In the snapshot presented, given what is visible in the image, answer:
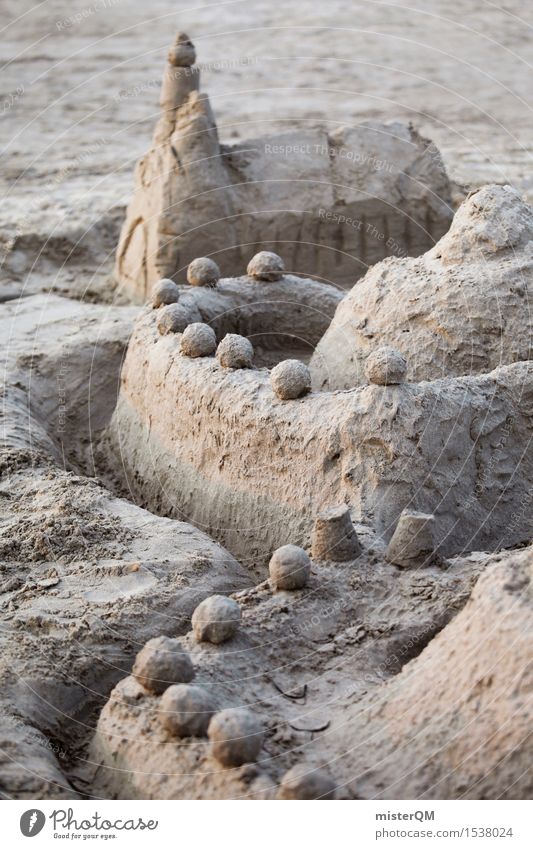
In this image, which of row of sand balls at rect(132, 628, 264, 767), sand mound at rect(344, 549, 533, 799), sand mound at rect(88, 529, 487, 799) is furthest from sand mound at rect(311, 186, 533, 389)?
row of sand balls at rect(132, 628, 264, 767)

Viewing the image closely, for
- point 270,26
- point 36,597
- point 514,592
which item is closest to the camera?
point 514,592

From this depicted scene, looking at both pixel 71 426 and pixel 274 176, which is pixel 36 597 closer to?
pixel 71 426

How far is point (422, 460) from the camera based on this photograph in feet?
20.8

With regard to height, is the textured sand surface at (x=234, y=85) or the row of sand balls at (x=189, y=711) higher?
the textured sand surface at (x=234, y=85)

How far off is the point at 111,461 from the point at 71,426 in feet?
1.85

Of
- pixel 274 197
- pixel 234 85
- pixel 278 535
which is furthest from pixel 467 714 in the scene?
pixel 234 85

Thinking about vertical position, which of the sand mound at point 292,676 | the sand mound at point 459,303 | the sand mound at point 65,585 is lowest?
the sand mound at point 65,585

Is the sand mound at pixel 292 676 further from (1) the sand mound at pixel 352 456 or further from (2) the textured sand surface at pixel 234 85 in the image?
(2) the textured sand surface at pixel 234 85

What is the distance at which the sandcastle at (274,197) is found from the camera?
10.1m

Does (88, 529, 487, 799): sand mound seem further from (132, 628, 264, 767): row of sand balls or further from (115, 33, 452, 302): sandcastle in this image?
(115, 33, 452, 302): sandcastle

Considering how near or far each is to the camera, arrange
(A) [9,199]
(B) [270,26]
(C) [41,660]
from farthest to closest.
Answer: (B) [270,26]
(A) [9,199]
(C) [41,660]

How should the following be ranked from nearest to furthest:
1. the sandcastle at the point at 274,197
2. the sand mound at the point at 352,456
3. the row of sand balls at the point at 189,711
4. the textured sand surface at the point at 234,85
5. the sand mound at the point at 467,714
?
the sand mound at the point at 467,714 → the row of sand balls at the point at 189,711 → the sand mound at the point at 352,456 → the sandcastle at the point at 274,197 → the textured sand surface at the point at 234,85

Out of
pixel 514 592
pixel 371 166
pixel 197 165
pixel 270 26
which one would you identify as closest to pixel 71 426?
pixel 197 165

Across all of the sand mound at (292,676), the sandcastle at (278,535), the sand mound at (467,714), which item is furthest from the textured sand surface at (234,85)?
the sand mound at (467,714)
